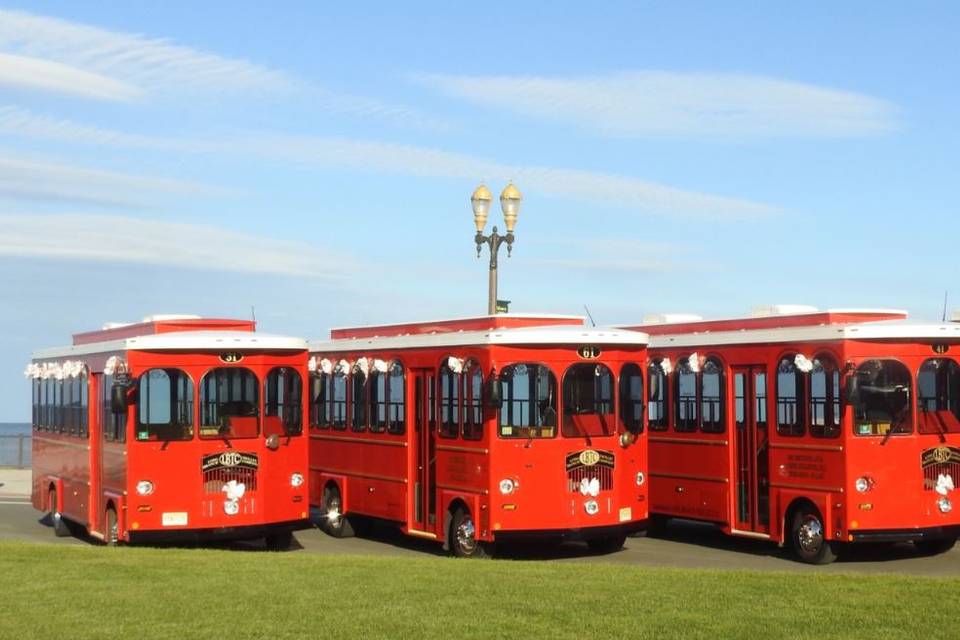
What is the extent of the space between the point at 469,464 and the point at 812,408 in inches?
160

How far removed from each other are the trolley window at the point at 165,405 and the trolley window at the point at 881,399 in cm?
772

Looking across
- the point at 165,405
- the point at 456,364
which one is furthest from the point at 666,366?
the point at 165,405

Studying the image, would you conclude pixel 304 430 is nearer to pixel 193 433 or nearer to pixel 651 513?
pixel 193 433

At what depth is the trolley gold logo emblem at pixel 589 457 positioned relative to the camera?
19203 mm

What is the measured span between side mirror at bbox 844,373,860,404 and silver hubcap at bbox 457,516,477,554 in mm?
4581

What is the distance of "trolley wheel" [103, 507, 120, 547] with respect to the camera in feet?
65.5

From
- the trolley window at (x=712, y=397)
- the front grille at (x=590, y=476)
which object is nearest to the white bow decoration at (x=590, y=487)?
the front grille at (x=590, y=476)

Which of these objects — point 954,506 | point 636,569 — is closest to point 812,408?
point 954,506

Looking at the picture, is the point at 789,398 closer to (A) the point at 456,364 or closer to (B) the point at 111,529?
(A) the point at 456,364

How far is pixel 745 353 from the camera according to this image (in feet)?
65.8

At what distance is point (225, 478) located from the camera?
19469 mm

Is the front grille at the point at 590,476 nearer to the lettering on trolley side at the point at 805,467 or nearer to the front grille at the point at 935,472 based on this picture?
the lettering on trolley side at the point at 805,467

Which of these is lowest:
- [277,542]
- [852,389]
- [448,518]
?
[277,542]

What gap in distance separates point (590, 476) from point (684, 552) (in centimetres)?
222
